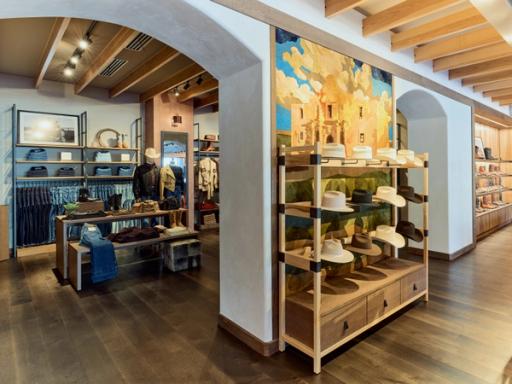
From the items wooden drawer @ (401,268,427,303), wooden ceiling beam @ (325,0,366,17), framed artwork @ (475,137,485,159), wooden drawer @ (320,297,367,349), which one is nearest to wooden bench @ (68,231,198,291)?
wooden drawer @ (320,297,367,349)

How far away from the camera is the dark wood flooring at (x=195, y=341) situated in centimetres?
220

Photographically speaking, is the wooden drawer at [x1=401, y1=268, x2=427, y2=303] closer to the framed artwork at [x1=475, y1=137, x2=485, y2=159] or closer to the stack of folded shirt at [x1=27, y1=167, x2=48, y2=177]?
the framed artwork at [x1=475, y1=137, x2=485, y2=159]

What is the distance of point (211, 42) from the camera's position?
94.7 inches

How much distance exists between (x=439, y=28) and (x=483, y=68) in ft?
5.88

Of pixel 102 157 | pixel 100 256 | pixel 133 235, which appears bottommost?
pixel 100 256

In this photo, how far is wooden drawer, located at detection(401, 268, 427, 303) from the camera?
310 cm

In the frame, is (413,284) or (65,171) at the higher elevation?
(65,171)

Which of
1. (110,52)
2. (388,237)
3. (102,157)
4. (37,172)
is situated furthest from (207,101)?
(388,237)

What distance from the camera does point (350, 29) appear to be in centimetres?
321

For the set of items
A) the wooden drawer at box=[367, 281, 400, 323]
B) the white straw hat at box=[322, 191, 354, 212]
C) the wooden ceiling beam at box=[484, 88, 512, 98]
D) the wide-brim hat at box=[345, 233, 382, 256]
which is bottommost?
the wooden drawer at box=[367, 281, 400, 323]

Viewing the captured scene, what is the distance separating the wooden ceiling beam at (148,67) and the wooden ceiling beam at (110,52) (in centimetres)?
62

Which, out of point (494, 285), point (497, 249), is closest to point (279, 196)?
point (494, 285)

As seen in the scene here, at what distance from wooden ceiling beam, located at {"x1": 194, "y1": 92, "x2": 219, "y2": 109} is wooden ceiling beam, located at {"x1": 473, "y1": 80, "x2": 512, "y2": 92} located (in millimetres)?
4966

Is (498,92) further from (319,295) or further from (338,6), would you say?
(319,295)
